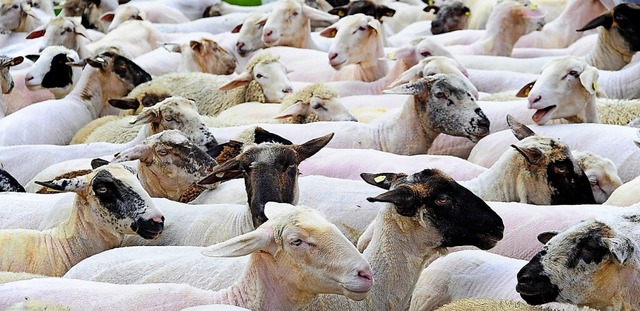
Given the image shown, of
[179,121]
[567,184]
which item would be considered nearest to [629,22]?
[567,184]

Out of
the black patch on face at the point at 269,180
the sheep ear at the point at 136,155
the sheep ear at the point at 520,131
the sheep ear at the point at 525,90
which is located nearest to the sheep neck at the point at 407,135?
the sheep ear at the point at 520,131

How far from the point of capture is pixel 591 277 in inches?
178

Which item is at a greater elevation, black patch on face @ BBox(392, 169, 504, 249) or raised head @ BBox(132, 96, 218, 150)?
black patch on face @ BBox(392, 169, 504, 249)

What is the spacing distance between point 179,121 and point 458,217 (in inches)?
107

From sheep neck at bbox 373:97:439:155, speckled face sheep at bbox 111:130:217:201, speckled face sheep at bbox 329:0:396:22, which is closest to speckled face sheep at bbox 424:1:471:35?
speckled face sheep at bbox 329:0:396:22

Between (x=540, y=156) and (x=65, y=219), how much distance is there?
7.42 feet

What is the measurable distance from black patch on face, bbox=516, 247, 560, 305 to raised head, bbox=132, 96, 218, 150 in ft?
9.72

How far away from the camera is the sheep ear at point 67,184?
18.8 feet

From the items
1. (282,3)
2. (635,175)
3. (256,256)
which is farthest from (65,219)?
(282,3)

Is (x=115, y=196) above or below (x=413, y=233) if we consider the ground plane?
below

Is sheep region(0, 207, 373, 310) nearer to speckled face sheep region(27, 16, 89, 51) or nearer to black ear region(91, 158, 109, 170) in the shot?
black ear region(91, 158, 109, 170)

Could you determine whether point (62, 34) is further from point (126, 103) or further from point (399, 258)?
point (399, 258)

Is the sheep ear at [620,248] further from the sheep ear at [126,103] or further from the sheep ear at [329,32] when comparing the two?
the sheep ear at [329,32]

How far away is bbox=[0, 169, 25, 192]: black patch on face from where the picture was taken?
7090 millimetres
